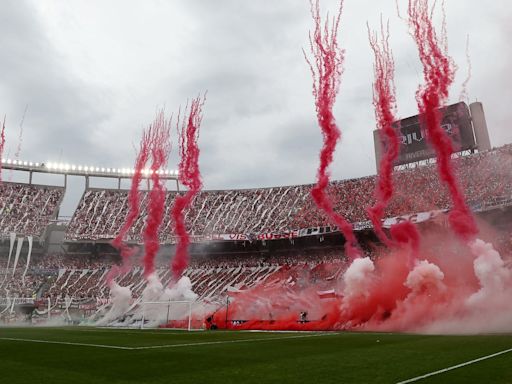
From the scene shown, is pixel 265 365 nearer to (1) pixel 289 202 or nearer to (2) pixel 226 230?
(2) pixel 226 230

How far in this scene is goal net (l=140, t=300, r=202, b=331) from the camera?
35719 mm

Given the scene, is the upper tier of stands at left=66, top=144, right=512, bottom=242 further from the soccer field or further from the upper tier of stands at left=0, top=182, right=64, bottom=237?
the soccer field

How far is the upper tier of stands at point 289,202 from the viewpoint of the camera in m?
44.0

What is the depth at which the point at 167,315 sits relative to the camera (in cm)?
3691

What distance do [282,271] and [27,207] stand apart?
4000cm

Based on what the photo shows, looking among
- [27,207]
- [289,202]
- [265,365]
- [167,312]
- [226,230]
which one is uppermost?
[27,207]

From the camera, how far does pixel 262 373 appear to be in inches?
356

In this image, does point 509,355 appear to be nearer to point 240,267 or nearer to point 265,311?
point 265,311

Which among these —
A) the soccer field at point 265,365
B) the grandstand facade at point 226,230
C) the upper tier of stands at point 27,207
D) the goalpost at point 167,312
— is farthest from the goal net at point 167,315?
the upper tier of stands at point 27,207

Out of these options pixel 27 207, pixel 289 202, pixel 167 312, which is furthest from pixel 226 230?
pixel 27 207

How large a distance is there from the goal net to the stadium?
0.65 feet

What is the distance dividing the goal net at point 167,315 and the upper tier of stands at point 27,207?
28.6m

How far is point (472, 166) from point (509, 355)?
134 feet

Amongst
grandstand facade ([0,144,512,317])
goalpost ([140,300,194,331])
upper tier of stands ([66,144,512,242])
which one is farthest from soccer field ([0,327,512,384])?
upper tier of stands ([66,144,512,242])
